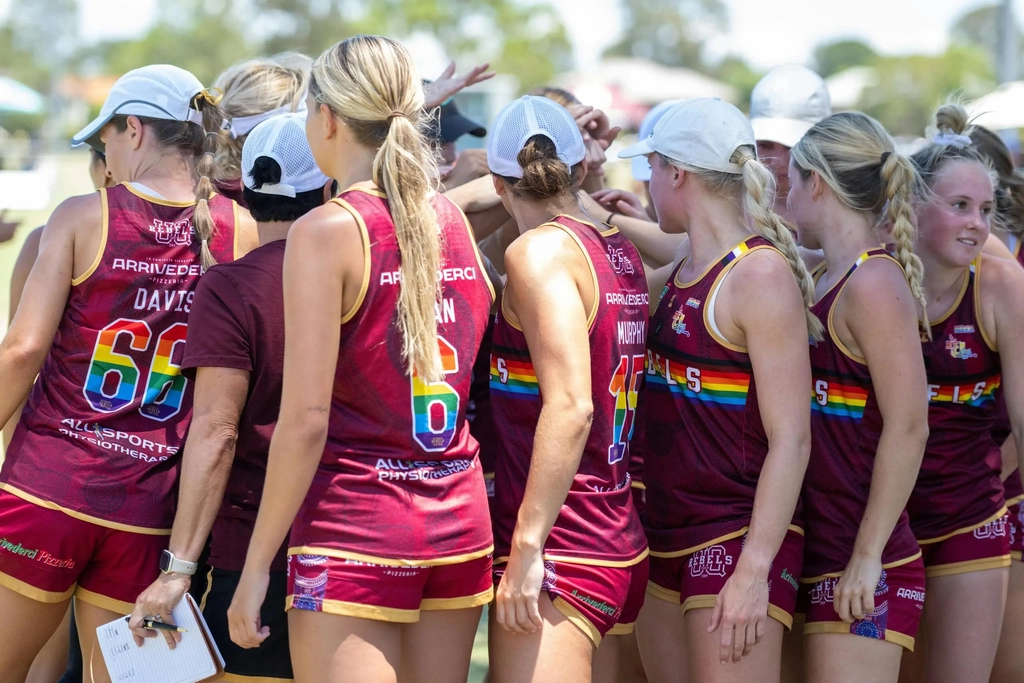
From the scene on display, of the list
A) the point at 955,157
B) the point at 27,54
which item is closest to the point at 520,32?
the point at 27,54

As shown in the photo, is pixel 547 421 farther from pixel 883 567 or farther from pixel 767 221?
pixel 883 567

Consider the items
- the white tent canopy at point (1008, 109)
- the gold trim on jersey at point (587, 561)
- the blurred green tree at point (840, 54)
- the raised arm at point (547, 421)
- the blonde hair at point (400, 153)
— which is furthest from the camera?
the blurred green tree at point (840, 54)

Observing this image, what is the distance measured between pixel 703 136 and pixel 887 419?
928mm

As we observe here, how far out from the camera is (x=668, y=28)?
103 meters

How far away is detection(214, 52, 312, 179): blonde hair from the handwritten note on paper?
184 cm

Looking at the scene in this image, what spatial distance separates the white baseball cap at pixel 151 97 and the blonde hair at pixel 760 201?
1456mm

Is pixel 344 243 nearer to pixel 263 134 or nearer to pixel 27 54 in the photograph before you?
pixel 263 134

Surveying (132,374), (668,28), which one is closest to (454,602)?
(132,374)

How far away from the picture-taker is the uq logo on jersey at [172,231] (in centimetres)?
295

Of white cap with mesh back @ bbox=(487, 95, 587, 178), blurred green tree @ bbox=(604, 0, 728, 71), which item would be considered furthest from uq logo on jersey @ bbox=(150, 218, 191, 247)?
blurred green tree @ bbox=(604, 0, 728, 71)

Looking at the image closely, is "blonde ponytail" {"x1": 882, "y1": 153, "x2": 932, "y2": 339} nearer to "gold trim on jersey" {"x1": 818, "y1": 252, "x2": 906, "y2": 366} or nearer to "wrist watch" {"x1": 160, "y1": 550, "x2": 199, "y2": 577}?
"gold trim on jersey" {"x1": 818, "y1": 252, "x2": 906, "y2": 366}

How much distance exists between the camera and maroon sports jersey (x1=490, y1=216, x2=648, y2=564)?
8.80 ft

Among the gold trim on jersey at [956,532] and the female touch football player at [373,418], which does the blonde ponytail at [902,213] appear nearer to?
the gold trim on jersey at [956,532]

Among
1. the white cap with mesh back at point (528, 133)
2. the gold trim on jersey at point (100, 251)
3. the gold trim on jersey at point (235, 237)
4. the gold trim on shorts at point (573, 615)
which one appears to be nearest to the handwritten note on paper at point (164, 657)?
the gold trim on shorts at point (573, 615)
